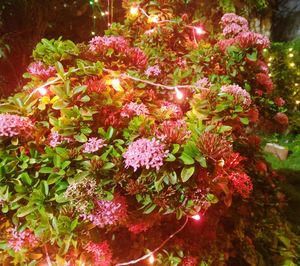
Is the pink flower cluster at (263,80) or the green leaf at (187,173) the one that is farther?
the pink flower cluster at (263,80)

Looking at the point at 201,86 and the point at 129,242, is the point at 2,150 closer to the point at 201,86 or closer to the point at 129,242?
the point at 129,242

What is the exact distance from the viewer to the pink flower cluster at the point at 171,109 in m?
2.47

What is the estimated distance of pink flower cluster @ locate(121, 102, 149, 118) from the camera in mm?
2264

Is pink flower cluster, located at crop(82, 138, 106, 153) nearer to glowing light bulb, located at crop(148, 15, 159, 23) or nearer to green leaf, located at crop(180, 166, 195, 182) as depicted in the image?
green leaf, located at crop(180, 166, 195, 182)

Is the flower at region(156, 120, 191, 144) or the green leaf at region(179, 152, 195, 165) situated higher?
the flower at region(156, 120, 191, 144)

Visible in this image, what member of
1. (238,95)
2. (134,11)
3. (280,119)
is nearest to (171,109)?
(238,95)

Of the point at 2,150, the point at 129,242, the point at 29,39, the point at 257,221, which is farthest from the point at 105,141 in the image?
the point at 29,39

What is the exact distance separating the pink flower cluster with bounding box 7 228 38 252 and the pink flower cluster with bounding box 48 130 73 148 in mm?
569

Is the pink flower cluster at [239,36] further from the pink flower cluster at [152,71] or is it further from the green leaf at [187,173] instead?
the green leaf at [187,173]

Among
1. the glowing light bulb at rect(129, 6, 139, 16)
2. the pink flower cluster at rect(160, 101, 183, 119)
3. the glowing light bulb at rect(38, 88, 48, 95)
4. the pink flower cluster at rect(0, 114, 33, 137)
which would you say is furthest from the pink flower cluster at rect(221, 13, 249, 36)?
the pink flower cluster at rect(0, 114, 33, 137)

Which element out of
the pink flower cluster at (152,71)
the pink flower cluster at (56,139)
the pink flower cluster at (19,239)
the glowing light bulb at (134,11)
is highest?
the glowing light bulb at (134,11)

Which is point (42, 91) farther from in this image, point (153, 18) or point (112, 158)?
point (153, 18)

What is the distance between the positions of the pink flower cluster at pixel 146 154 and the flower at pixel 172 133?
0.18ft

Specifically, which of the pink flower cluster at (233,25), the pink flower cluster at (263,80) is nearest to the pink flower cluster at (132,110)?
the pink flower cluster at (263,80)
